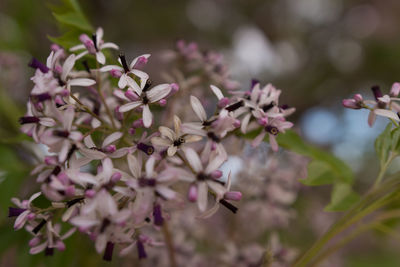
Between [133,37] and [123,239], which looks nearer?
[123,239]

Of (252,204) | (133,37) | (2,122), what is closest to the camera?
(252,204)

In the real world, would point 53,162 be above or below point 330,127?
above

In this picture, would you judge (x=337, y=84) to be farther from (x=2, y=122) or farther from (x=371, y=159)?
(x=2, y=122)

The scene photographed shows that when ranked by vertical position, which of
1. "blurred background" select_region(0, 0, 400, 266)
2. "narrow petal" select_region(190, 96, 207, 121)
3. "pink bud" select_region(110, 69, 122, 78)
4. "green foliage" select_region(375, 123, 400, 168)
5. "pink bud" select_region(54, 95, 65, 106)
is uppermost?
"pink bud" select_region(110, 69, 122, 78)

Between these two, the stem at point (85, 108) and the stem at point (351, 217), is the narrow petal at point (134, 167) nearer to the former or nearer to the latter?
the stem at point (85, 108)

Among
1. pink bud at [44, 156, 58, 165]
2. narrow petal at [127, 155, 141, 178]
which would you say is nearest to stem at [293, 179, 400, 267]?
narrow petal at [127, 155, 141, 178]

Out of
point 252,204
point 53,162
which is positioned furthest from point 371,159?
point 53,162

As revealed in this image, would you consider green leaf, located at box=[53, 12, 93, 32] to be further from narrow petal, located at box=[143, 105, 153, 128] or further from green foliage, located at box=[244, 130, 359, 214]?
green foliage, located at box=[244, 130, 359, 214]

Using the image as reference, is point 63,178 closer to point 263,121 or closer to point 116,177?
point 116,177
